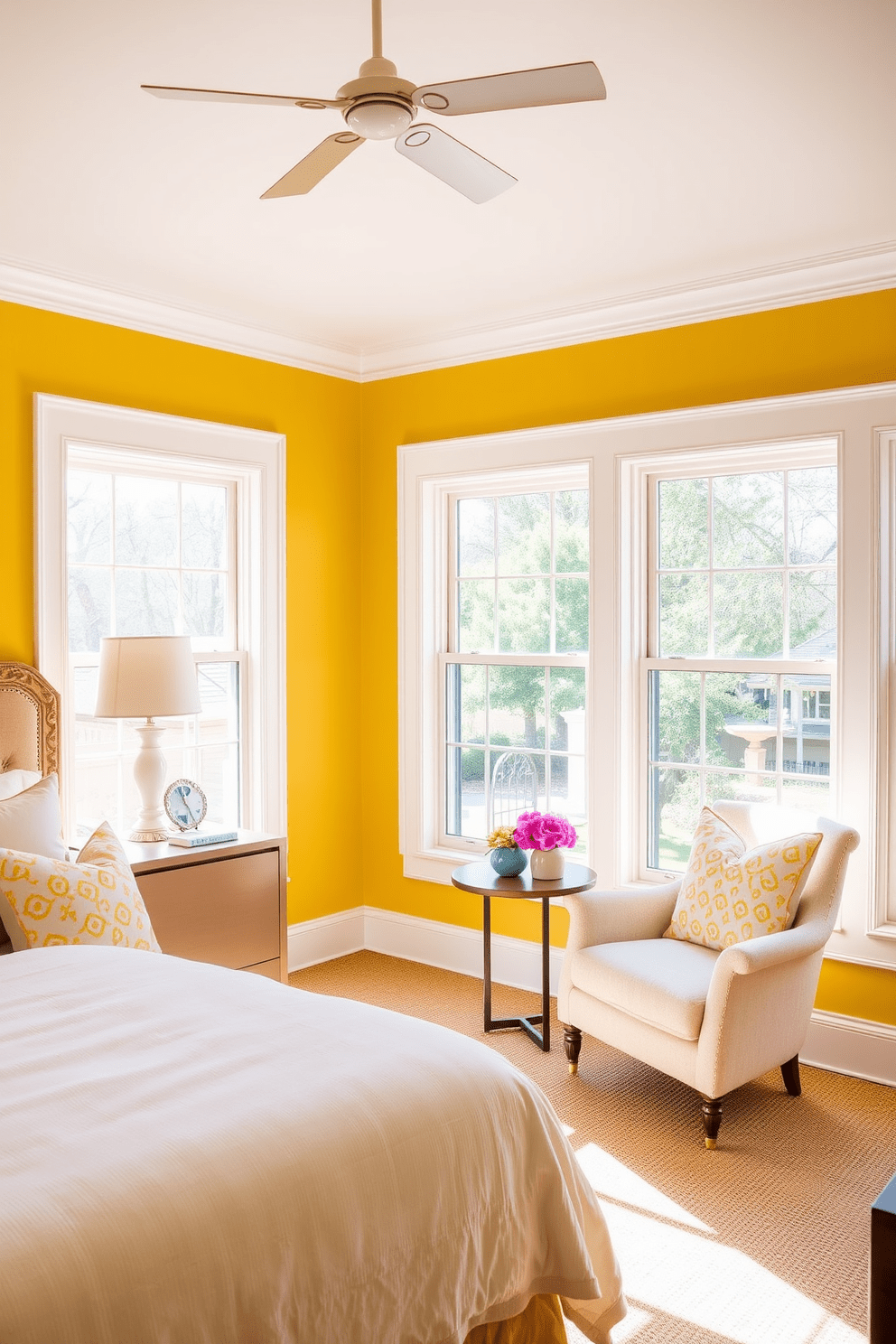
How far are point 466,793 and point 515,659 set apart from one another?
684 mm

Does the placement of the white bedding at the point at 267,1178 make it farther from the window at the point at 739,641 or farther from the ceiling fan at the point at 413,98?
the window at the point at 739,641

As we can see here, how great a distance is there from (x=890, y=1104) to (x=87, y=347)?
384cm

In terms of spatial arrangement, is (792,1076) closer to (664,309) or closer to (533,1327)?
(533,1327)

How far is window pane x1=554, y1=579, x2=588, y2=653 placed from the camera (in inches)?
172

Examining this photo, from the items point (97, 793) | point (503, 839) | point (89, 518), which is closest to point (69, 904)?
point (97, 793)

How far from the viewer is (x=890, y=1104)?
3316 mm

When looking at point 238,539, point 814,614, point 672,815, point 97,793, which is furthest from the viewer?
point 238,539

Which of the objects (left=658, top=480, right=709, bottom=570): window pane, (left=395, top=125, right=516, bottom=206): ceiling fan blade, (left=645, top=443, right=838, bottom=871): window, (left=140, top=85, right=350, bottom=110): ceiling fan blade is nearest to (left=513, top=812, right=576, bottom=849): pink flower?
(left=645, top=443, right=838, bottom=871): window

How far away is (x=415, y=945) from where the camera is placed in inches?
191

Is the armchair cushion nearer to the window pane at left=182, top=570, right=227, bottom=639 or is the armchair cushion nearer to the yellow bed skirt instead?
the yellow bed skirt

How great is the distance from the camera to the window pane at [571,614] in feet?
14.3

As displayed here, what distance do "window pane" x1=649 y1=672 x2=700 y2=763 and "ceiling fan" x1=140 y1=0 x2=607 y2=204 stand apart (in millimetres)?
2412

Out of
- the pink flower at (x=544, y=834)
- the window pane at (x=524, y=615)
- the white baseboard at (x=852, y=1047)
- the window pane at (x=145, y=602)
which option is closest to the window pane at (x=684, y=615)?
the window pane at (x=524, y=615)

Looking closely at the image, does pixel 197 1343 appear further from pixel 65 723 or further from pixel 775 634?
pixel 775 634
